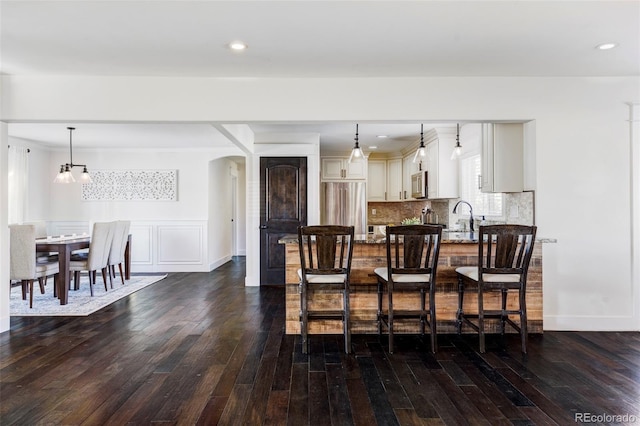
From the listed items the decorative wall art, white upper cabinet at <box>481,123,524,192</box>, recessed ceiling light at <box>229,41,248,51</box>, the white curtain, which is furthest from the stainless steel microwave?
the white curtain

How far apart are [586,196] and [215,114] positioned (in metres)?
3.57

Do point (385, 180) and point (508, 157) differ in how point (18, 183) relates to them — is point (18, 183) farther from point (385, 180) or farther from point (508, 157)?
point (508, 157)

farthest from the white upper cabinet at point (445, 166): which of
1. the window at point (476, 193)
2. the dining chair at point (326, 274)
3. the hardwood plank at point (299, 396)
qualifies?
the hardwood plank at point (299, 396)

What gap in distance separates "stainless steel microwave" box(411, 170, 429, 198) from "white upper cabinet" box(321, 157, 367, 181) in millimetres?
946

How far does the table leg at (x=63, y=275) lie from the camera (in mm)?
4383

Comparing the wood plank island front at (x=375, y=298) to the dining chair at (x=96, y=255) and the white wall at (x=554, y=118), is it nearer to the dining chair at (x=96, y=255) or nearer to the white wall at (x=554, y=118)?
the white wall at (x=554, y=118)

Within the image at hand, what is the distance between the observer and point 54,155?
7000 mm

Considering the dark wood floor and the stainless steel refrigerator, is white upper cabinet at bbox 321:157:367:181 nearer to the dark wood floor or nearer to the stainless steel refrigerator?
the stainless steel refrigerator

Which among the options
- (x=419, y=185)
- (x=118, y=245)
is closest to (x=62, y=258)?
(x=118, y=245)

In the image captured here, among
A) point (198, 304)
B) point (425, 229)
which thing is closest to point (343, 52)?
point (425, 229)

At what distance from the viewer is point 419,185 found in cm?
620

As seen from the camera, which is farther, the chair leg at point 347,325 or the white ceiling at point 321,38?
the chair leg at point 347,325

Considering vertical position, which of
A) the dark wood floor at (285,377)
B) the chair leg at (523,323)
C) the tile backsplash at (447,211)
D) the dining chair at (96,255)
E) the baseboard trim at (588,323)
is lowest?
the dark wood floor at (285,377)

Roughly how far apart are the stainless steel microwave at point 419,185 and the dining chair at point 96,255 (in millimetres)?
4813
